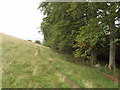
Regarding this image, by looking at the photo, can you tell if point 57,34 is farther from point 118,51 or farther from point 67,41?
point 118,51

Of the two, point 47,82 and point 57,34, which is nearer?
point 47,82

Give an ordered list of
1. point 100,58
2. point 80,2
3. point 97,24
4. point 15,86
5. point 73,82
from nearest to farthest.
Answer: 1. point 15,86
2. point 73,82
3. point 97,24
4. point 80,2
5. point 100,58

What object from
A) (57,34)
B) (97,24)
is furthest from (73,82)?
(57,34)

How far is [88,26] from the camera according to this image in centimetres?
522

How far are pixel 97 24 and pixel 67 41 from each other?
402cm

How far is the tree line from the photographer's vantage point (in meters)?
5.17

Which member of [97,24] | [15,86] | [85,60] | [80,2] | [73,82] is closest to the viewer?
[15,86]

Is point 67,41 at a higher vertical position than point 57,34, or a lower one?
lower

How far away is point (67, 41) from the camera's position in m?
8.88

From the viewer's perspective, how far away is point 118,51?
10.7m

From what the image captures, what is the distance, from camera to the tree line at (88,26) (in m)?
5.17

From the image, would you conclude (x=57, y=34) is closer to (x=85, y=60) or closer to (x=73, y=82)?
(x=85, y=60)

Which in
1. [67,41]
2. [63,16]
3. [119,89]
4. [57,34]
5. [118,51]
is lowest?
[119,89]

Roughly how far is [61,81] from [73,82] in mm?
573
